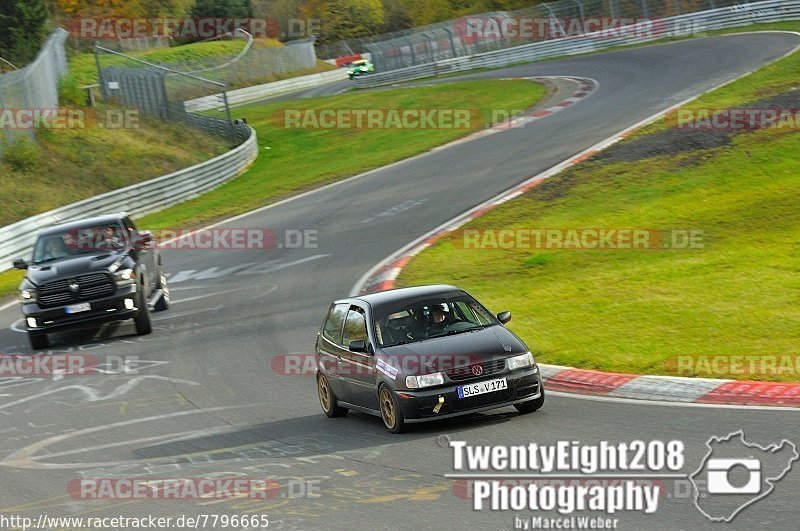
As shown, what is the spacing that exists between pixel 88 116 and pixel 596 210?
26103mm

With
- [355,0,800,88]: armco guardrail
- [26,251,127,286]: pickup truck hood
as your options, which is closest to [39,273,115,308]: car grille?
[26,251,127,286]: pickup truck hood

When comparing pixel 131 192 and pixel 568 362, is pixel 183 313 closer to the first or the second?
pixel 568 362

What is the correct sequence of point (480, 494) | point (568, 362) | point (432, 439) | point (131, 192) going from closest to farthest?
point (480, 494), point (432, 439), point (568, 362), point (131, 192)

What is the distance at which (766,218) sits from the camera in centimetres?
2058

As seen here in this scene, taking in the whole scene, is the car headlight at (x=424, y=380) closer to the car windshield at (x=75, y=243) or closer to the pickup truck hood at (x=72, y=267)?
the pickup truck hood at (x=72, y=267)

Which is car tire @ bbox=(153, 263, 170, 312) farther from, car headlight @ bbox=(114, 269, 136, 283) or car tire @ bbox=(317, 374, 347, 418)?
car tire @ bbox=(317, 374, 347, 418)

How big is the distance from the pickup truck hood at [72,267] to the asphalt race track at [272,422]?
123cm

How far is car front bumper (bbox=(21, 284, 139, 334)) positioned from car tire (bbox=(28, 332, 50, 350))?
168 millimetres

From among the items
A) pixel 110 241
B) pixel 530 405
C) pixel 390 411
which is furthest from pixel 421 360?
pixel 110 241

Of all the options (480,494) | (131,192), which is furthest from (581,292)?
(131,192)

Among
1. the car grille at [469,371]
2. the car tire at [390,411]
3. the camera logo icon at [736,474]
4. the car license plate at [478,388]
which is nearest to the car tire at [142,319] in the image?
the car tire at [390,411]

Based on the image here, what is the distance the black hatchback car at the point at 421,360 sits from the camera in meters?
11.0

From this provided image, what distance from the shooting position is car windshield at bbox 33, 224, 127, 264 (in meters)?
19.8

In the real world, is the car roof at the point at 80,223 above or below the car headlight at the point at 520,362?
above
